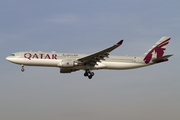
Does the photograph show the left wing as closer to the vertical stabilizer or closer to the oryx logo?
the vertical stabilizer

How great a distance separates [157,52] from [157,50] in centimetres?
44

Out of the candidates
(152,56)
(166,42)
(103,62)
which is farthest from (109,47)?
(166,42)

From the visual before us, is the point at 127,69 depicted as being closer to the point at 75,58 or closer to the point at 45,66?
the point at 75,58

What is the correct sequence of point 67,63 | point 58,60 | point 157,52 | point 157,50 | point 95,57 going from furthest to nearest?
point 157,50
point 157,52
point 58,60
point 95,57
point 67,63

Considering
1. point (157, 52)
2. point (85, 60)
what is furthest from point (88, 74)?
point (157, 52)

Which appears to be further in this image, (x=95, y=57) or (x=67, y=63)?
(x=95, y=57)

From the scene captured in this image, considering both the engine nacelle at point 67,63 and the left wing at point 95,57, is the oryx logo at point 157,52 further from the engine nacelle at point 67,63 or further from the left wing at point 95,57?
the engine nacelle at point 67,63

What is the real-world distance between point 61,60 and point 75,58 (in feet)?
7.82

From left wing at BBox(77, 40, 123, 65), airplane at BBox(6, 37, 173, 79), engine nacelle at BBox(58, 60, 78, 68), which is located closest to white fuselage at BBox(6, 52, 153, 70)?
airplane at BBox(6, 37, 173, 79)

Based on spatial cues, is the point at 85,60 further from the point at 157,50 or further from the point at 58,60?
the point at 157,50

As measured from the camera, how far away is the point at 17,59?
4222 cm

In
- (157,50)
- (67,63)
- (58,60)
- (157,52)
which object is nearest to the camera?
(67,63)

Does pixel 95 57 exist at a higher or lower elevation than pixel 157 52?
lower

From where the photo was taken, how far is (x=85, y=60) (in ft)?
138
